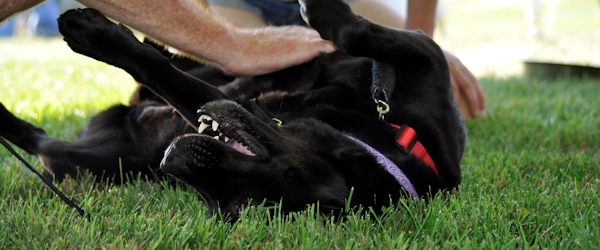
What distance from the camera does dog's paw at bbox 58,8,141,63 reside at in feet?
4.70

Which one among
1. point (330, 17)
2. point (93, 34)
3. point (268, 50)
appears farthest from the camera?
point (268, 50)

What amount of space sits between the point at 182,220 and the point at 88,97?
9.16ft

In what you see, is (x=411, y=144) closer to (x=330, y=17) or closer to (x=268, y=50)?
(x=330, y=17)

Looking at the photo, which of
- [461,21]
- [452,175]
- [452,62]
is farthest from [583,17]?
[452,175]

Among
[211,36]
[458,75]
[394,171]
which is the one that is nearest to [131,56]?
[211,36]

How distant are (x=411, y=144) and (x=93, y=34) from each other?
1.11 m

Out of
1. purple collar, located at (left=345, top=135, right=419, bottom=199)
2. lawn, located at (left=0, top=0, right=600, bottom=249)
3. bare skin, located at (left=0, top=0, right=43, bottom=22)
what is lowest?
lawn, located at (left=0, top=0, right=600, bottom=249)

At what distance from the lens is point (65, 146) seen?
204 cm

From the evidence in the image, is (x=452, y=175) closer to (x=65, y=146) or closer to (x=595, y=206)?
(x=595, y=206)

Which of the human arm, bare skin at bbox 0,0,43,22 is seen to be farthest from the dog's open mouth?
the human arm

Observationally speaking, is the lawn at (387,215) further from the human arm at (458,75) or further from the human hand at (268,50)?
the human hand at (268,50)

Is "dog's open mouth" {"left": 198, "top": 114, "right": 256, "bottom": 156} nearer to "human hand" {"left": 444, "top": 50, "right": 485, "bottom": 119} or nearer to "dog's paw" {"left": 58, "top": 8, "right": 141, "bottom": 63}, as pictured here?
"dog's paw" {"left": 58, "top": 8, "right": 141, "bottom": 63}

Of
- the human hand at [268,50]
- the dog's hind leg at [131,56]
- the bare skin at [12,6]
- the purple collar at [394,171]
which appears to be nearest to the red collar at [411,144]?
the purple collar at [394,171]

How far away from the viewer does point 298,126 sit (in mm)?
1523
